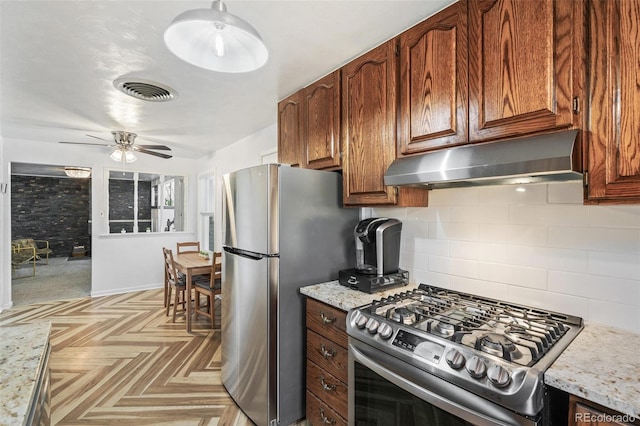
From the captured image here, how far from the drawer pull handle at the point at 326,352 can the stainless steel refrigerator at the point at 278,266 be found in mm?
245

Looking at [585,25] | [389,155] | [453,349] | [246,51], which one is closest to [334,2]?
[246,51]

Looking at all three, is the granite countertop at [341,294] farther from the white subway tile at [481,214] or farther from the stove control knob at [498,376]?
the stove control knob at [498,376]

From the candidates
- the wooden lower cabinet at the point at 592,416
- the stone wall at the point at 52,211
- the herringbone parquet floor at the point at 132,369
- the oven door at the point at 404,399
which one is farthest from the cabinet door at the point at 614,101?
the stone wall at the point at 52,211

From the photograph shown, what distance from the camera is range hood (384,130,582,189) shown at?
1.06 metres

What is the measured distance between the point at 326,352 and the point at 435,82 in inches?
60.4

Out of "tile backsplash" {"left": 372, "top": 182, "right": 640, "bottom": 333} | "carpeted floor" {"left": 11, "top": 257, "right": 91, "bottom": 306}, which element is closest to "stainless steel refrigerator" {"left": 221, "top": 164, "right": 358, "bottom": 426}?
"tile backsplash" {"left": 372, "top": 182, "right": 640, "bottom": 333}

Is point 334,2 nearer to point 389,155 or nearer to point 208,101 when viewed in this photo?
point 389,155

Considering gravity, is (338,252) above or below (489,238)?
below

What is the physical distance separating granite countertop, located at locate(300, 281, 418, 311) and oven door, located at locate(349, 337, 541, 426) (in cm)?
21

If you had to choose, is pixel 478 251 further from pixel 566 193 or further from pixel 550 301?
pixel 566 193

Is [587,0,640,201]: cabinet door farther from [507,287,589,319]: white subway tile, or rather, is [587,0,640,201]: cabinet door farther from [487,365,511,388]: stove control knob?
[487,365,511,388]: stove control knob

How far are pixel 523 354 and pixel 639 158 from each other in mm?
723

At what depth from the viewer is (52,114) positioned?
122 inches

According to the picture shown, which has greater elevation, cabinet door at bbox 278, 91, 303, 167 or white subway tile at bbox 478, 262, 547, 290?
cabinet door at bbox 278, 91, 303, 167
